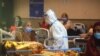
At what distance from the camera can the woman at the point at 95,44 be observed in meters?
3.05

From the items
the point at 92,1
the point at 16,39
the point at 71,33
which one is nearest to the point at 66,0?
the point at 92,1

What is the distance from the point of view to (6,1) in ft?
20.7

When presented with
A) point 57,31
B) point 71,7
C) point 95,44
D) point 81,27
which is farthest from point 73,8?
point 95,44

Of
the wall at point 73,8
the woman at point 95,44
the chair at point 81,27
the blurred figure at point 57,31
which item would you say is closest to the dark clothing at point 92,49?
the woman at point 95,44

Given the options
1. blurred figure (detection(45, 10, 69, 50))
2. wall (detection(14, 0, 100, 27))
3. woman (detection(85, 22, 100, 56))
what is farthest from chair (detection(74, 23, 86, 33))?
woman (detection(85, 22, 100, 56))

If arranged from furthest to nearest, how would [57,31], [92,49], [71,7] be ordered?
[71,7] → [57,31] → [92,49]

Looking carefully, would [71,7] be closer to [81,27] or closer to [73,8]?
[73,8]

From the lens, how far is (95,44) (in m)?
3.11

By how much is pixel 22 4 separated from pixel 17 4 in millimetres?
111

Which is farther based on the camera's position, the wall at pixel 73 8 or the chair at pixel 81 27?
the wall at pixel 73 8

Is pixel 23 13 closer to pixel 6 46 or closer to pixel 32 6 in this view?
pixel 32 6

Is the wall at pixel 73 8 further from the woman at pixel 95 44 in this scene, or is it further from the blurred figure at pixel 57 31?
the woman at pixel 95 44

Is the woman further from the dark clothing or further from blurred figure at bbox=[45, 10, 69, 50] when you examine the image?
blurred figure at bbox=[45, 10, 69, 50]

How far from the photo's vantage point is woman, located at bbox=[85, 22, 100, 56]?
3045mm
